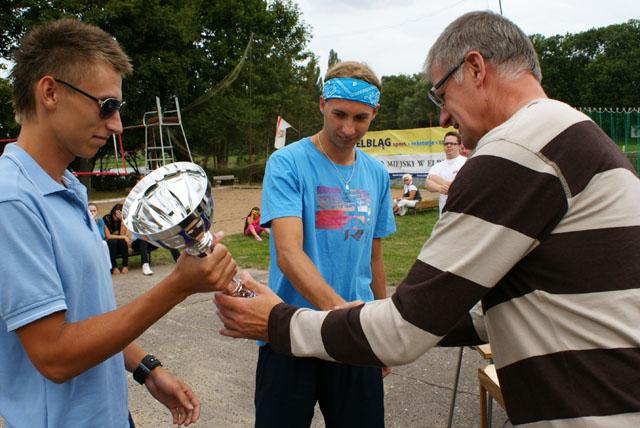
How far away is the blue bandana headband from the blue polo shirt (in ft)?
4.52

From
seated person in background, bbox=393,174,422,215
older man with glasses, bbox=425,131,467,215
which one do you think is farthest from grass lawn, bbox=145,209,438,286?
older man with glasses, bbox=425,131,467,215

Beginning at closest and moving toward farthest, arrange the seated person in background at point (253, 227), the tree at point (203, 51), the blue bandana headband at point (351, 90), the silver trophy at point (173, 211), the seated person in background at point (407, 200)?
the silver trophy at point (173, 211)
the blue bandana headband at point (351, 90)
the seated person in background at point (253, 227)
the seated person in background at point (407, 200)
the tree at point (203, 51)

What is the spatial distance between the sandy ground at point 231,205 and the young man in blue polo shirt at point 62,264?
10.2m

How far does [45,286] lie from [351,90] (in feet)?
5.68

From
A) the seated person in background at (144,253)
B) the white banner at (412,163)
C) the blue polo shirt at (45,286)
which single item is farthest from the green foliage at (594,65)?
the blue polo shirt at (45,286)

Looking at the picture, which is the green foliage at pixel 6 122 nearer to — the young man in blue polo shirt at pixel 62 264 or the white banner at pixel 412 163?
the white banner at pixel 412 163

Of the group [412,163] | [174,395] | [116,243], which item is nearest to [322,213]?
[174,395]

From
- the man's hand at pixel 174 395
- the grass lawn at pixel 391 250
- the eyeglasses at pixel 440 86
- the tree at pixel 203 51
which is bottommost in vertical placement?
the grass lawn at pixel 391 250

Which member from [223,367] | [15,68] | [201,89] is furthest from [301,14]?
[15,68]

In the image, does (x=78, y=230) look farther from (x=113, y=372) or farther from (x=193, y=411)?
(x=193, y=411)

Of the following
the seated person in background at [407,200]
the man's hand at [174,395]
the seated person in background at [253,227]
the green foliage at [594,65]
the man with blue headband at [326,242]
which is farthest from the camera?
the green foliage at [594,65]

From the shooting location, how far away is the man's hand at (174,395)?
2064 mm

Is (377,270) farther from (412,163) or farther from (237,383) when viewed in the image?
(412,163)

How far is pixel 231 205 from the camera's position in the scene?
66.9 ft
